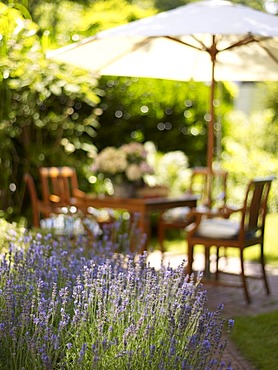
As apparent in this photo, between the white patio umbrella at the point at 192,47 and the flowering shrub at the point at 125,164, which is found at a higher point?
the white patio umbrella at the point at 192,47

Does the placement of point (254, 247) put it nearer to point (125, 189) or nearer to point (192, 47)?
point (125, 189)

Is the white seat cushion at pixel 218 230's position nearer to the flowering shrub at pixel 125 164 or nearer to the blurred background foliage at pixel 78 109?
the flowering shrub at pixel 125 164

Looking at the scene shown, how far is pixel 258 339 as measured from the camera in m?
5.16

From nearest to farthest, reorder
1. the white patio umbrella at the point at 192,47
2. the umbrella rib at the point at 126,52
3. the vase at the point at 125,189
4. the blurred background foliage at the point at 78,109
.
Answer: the white patio umbrella at the point at 192,47 < the vase at the point at 125,189 < the umbrella rib at the point at 126,52 < the blurred background foliage at the point at 78,109

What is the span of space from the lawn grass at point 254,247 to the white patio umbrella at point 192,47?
2.00 metres

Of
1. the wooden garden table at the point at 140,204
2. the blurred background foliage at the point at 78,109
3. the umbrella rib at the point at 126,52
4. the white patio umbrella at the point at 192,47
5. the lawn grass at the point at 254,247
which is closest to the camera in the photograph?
the white patio umbrella at the point at 192,47

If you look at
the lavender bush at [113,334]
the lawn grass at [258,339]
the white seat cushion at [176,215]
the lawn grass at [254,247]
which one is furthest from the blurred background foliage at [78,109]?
the lavender bush at [113,334]

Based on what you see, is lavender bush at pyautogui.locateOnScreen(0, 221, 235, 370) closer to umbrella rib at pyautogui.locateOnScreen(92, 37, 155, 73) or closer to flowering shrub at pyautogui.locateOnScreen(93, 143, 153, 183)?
flowering shrub at pyautogui.locateOnScreen(93, 143, 153, 183)

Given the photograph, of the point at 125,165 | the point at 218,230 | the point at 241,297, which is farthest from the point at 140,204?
the point at 241,297

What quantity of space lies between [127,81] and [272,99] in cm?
763

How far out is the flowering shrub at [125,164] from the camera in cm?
680

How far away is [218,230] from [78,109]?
12.5 ft

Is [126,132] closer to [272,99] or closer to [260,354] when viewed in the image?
[260,354]

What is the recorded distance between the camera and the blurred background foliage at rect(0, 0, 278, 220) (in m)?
7.88
